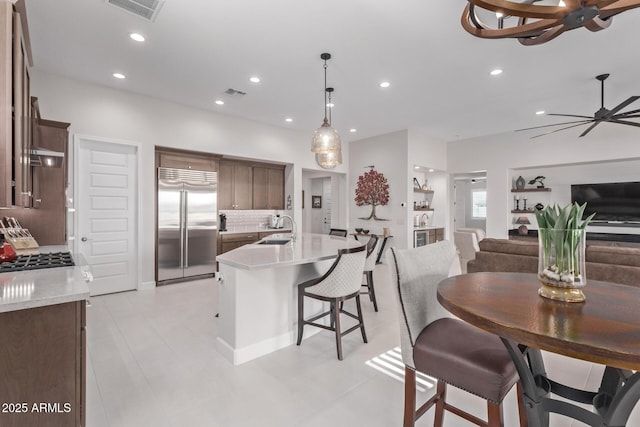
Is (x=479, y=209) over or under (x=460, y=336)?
over

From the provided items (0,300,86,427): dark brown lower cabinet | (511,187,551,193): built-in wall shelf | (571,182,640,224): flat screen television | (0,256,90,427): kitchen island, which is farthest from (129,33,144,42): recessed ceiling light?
(571,182,640,224): flat screen television

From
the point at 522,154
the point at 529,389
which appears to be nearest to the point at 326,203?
the point at 522,154

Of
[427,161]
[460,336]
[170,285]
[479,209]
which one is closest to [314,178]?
[427,161]

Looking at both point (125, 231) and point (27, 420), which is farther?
point (125, 231)

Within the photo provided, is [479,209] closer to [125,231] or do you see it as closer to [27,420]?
[125,231]

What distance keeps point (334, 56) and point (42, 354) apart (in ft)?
11.5

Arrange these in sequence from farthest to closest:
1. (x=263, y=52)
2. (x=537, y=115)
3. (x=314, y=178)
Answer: (x=314, y=178) < (x=537, y=115) < (x=263, y=52)

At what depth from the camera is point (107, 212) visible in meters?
4.43

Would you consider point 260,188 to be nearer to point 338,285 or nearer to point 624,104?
point 338,285

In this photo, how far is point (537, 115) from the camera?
555 centimetres

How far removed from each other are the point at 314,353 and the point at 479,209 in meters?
10.5

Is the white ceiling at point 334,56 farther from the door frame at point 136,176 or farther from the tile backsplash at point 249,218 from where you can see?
the tile backsplash at point 249,218

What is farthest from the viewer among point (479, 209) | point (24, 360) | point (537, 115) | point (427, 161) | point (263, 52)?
point (479, 209)

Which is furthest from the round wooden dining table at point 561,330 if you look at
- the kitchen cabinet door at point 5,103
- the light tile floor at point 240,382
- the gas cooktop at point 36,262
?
the gas cooktop at point 36,262
